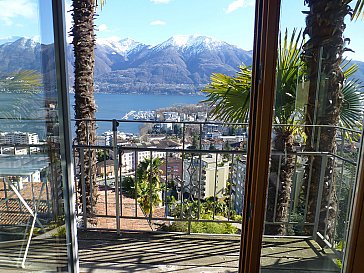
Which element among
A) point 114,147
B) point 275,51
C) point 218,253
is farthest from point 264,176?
point 114,147

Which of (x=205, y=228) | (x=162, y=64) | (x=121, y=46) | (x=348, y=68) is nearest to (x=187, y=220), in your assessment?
(x=205, y=228)

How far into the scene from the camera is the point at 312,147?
4.21 feet

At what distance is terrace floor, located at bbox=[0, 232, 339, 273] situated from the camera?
1279mm

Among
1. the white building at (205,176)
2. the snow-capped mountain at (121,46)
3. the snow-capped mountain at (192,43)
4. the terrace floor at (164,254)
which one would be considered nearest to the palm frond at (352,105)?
the terrace floor at (164,254)

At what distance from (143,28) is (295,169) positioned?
3.77 meters

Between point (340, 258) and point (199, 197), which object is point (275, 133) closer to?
point (340, 258)

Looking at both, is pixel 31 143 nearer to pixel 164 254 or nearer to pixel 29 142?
pixel 29 142

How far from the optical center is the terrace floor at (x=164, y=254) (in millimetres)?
1279

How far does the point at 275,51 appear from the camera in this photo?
3.38 feet

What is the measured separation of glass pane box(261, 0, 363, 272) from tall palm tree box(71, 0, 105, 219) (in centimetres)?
277

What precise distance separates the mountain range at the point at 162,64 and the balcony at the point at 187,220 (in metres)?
0.85

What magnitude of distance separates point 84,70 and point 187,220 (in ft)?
7.66

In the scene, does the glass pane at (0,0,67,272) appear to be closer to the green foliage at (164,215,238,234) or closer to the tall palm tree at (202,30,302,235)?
the tall palm tree at (202,30,302,235)

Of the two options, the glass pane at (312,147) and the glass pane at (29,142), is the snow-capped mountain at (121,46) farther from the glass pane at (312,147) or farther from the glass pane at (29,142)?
the glass pane at (312,147)
